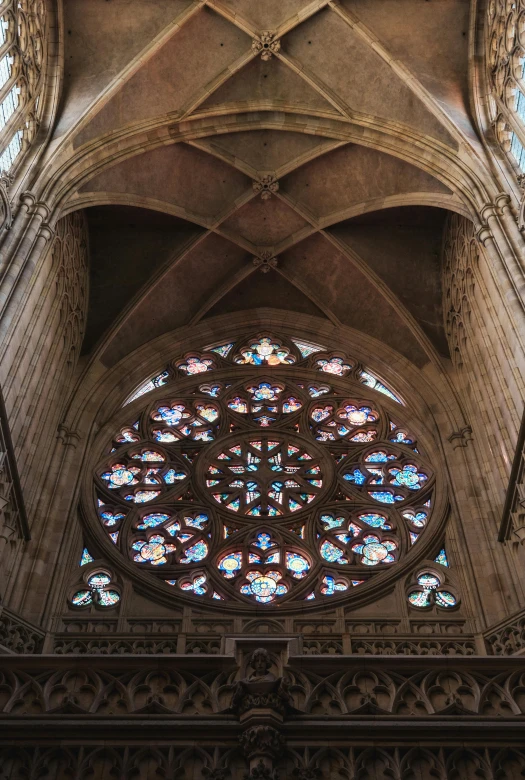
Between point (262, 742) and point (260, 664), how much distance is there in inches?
32.0

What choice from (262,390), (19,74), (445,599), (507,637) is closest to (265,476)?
(262,390)

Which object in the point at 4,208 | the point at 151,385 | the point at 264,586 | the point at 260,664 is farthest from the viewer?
the point at 151,385

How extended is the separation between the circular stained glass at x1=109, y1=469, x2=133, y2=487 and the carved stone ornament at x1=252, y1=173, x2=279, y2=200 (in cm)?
480

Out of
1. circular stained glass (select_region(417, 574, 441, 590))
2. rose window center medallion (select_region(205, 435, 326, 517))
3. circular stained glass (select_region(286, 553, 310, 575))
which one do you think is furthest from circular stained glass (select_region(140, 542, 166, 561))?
circular stained glass (select_region(417, 574, 441, 590))

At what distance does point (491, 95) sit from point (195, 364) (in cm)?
596

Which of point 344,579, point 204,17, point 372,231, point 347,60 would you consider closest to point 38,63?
point 204,17

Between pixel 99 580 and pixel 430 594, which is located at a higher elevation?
pixel 99 580

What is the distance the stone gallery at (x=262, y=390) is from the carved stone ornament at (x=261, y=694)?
23 millimetres

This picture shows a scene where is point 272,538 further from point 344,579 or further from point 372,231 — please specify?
point 372,231

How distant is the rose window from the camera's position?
11492 millimetres

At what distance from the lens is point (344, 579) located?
1142 cm

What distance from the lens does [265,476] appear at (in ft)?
42.7

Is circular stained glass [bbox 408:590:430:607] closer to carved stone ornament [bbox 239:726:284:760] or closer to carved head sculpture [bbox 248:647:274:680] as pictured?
carved head sculpture [bbox 248:647:274:680]

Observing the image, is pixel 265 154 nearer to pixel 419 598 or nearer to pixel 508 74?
pixel 508 74
